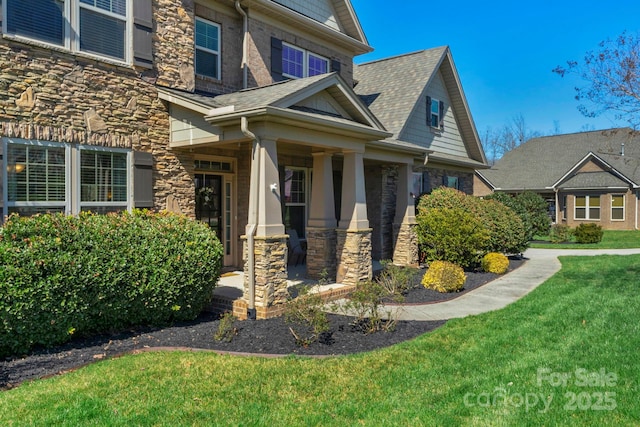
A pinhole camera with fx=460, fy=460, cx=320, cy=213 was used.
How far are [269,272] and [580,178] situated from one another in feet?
92.4

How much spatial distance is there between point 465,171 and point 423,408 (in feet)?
52.2

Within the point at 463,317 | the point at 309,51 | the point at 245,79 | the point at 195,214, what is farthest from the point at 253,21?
the point at 463,317

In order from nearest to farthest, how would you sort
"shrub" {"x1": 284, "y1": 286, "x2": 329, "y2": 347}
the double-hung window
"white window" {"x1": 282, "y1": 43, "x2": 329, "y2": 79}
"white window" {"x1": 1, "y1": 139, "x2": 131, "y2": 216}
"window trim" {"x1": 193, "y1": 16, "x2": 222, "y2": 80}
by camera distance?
"shrub" {"x1": 284, "y1": 286, "x2": 329, "y2": 347}, "white window" {"x1": 1, "y1": 139, "x2": 131, "y2": 216}, "window trim" {"x1": 193, "y1": 16, "x2": 222, "y2": 80}, "white window" {"x1": 282, "y1": 43, "x2": 329, "y2": 79}, the double-hung window

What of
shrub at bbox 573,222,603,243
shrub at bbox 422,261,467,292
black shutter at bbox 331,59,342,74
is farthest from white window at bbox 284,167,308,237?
shrub at bbox 573,222,603,243

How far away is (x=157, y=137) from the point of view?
9.05 meters

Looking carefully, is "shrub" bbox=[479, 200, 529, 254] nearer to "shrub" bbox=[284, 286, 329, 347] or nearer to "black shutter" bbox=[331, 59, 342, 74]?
"black shutter" bbox=[331, 59, 342, 74]

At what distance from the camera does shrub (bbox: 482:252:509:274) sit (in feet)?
41.3

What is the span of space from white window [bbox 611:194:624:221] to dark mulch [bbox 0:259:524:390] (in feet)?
87.1

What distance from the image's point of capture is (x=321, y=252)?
1014cm

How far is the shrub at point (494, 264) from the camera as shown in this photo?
496 inches

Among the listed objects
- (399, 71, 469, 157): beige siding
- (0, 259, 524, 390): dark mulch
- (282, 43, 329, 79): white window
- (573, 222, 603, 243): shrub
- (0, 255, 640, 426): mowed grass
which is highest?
(282, 43, 329, 79): white window

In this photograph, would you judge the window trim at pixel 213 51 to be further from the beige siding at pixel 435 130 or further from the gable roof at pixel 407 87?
the beige siding at pixel 435 130

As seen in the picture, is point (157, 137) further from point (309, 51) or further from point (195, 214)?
point (309, 51)

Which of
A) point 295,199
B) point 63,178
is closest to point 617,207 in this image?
point 295,199
